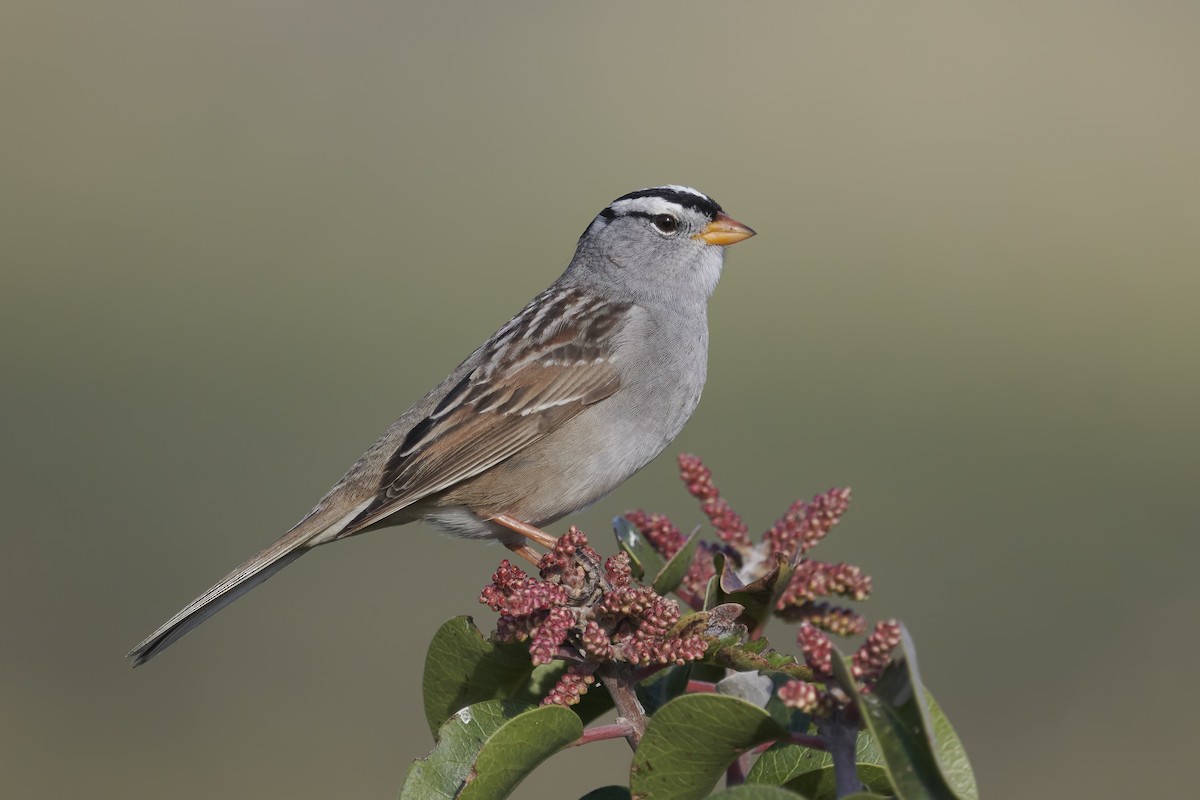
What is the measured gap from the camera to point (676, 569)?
271cm

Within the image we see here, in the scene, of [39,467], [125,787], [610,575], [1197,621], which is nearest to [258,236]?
[39,467]

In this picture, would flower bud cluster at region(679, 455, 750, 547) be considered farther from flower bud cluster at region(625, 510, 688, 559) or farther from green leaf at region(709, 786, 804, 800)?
green leaf at region(709, 786, 804, 800)

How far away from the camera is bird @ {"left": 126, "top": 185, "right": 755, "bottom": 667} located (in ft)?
14.5

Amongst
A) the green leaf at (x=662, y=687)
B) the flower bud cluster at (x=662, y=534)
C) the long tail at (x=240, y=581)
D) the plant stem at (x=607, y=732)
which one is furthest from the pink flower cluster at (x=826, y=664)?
the long tail at (x=240, y=581)

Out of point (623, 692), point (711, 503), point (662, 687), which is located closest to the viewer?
point (623, 692)

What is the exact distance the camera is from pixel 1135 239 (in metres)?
16.5

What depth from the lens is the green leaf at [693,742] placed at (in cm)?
195

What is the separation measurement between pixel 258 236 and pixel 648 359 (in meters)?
13.7

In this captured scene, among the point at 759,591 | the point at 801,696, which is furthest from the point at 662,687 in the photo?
the point at 801,696

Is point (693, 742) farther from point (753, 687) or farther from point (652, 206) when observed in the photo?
point (652, 206)

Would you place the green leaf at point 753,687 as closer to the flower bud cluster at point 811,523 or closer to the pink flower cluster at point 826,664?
the flower bud cluster at point 811,523

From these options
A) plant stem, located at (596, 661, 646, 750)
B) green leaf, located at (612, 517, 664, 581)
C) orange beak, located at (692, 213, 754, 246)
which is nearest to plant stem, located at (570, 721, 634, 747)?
plant stem, located at (596, 661, 646, 750)

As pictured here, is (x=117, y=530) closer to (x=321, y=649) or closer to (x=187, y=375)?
(x=321, y=649)

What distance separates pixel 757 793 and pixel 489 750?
534mm
